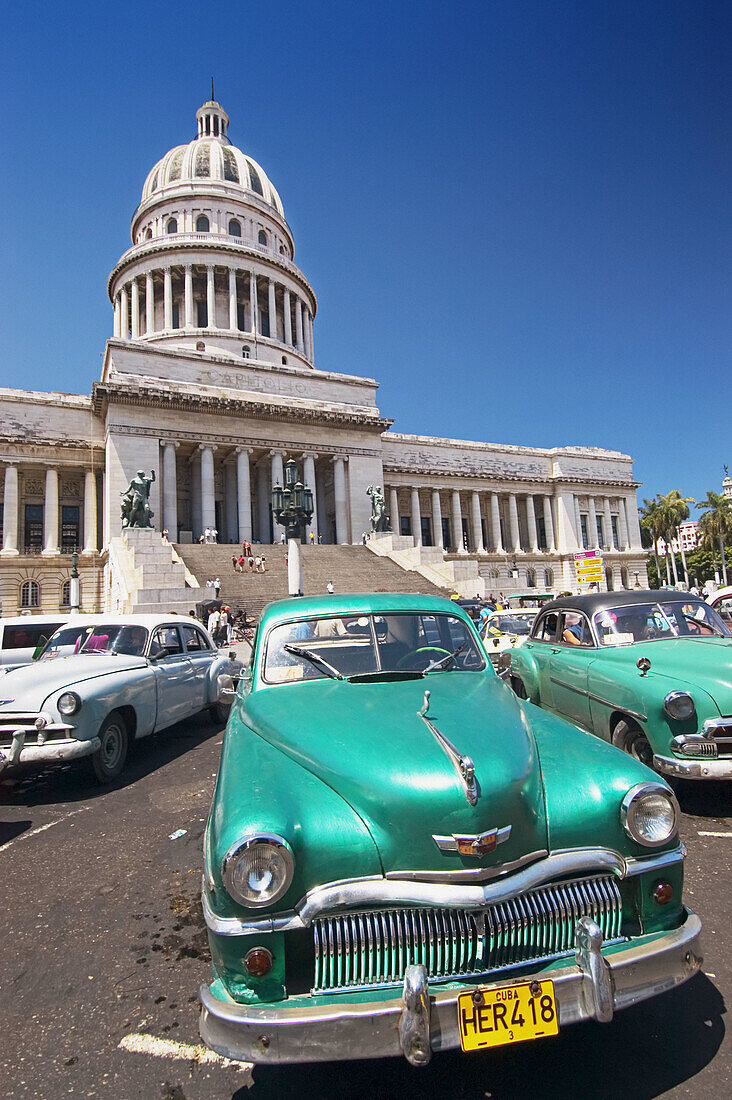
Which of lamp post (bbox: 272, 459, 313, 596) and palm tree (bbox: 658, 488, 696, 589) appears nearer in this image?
lamp post (bbox: 272, 459, 313, 596)

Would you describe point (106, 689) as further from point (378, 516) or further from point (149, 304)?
point (149, 304)

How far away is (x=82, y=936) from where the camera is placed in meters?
3.31

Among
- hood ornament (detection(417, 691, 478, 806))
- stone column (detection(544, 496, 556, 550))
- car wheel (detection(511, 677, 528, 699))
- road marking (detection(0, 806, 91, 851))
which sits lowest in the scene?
road marking (detection(0, 806, 91, 851))

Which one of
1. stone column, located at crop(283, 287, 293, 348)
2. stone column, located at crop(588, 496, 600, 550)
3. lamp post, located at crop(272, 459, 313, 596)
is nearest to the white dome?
stone column, located at crop(283, 287, 293, 348)

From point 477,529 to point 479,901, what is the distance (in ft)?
162

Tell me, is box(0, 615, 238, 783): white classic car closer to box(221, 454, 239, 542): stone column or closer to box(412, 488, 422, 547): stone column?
box(221, 454, 239, 542): stone column

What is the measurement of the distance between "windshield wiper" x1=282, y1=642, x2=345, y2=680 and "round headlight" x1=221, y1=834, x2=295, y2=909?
1412 mm

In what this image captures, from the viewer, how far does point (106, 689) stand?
238 inches

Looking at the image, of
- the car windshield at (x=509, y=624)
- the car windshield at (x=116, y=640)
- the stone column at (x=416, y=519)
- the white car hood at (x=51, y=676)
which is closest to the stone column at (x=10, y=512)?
the stone column at (x=416, y=519)

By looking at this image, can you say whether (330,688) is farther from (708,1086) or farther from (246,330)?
(246,330)

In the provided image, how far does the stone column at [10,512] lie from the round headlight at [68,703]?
33.0 meters

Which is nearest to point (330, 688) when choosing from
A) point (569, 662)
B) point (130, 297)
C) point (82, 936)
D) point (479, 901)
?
point (479, 901)

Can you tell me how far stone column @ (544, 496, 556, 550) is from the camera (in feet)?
178

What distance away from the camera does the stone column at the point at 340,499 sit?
3894 centimetres
